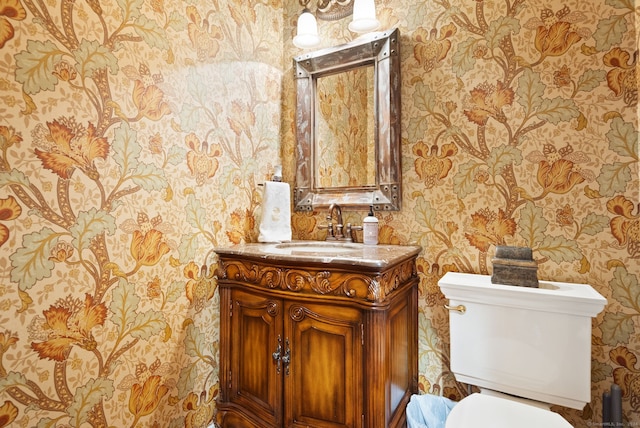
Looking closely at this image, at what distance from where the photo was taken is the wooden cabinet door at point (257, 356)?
1.21 metres

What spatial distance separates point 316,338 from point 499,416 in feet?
2.01

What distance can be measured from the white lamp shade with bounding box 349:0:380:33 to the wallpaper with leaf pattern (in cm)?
12

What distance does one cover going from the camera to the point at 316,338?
44.9 inches

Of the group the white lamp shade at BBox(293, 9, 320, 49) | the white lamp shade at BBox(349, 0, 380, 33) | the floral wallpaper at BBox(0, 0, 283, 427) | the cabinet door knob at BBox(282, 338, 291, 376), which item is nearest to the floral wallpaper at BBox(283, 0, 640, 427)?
the white lamp shade at BBox(349, 0, 380, 33)

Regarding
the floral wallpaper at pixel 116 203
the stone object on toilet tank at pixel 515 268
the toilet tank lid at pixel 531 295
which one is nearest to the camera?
the floral wallpaper at pixel 116 203

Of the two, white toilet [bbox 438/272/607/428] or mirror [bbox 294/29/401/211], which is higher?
mirror [bbox 294/29/401/211]

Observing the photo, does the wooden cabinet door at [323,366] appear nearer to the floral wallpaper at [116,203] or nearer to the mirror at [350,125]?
the floral wallpaper at [116,203]

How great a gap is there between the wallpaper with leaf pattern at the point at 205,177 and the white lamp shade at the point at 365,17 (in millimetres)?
115

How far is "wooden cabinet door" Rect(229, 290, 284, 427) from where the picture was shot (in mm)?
1207

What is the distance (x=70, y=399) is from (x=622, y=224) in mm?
1954

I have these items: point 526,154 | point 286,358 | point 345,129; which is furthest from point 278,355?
point 526,154

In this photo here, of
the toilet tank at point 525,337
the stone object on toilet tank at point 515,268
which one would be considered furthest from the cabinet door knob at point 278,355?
the stone object on toilet tank at point 515,268

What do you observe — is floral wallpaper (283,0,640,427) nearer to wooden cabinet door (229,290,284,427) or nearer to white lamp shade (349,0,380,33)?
white lamp shade (349,0,380,33)

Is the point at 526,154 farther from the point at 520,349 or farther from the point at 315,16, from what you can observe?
the point at 315,16
